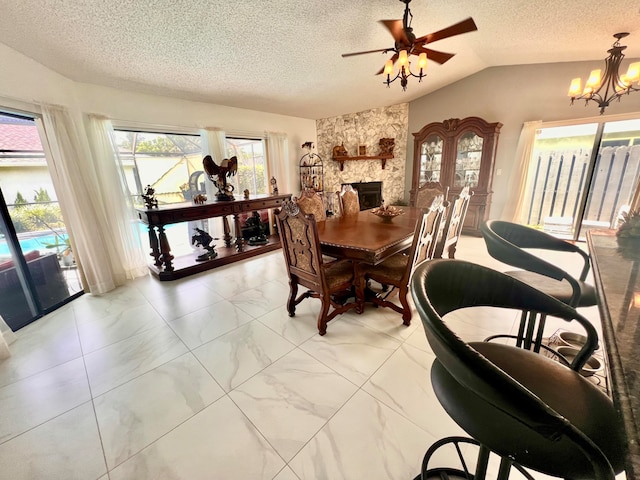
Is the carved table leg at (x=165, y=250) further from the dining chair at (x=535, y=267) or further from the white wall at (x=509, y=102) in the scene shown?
the white wall at (x=509, y=102)

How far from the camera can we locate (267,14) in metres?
2.17

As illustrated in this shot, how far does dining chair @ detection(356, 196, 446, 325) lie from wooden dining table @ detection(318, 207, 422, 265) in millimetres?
128

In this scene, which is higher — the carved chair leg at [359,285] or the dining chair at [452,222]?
the dining chair at [452,222]

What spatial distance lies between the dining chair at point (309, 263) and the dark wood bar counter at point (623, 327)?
140cm

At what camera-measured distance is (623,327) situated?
62 centimetres

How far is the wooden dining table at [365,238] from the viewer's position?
6.24 ft

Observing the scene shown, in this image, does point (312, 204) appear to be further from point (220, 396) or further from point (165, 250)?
point (220, 396)

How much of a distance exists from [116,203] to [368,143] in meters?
4.82

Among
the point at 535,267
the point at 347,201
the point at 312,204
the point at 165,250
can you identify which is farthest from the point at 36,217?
the point at 535,267

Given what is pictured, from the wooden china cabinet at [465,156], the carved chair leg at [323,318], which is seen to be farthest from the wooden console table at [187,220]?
the wooden china cabinet at [465,156]

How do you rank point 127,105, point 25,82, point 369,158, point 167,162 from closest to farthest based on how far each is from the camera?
point 25,82 < point 127,105 < point 167,162 < point 369,158

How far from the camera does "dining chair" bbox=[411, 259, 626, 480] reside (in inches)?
18.8

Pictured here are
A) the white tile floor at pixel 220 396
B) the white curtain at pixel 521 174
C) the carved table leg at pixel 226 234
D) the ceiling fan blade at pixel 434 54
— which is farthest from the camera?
the carved table leg at pixel 226 234

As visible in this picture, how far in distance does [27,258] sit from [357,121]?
5.66 m
